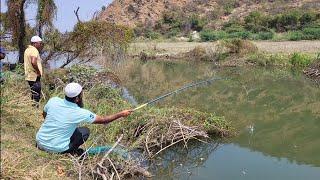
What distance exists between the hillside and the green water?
37.2 meters

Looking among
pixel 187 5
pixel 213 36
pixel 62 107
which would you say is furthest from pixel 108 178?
pixel 187 5

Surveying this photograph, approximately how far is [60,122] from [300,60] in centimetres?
2033

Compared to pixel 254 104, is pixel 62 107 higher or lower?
higher

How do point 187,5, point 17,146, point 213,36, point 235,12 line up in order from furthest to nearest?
point 187,5
point 235,12
point 213,36
point 17,146

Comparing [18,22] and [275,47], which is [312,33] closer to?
[275,47]

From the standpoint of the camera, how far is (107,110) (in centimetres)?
1062

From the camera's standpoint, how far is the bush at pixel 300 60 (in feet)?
81.7

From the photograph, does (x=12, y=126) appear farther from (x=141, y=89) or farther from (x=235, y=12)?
(x=235, y=12)

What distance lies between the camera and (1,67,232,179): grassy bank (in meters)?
6.60

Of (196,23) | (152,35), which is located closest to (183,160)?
(152,35)

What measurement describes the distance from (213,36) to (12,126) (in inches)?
1697

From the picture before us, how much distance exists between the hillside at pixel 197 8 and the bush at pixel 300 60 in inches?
1285

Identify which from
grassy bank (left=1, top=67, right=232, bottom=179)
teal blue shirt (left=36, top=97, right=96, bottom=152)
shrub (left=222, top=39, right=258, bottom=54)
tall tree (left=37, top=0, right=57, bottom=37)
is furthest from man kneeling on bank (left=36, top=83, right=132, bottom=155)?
shrub (left=222, top=39, right=258, bottom=54)

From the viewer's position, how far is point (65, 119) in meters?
6.97
